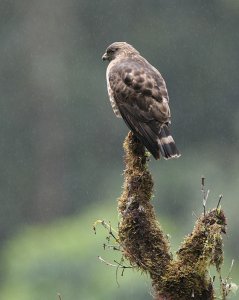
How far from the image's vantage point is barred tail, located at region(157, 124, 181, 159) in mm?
8836

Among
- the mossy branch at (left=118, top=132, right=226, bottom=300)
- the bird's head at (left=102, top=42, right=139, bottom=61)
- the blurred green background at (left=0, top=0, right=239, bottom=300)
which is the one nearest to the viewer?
the mossy branch at (left=118, top=132, right=226, bottom=300)

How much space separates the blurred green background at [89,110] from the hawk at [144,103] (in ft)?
63.4

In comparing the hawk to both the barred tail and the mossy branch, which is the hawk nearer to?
the barred tail

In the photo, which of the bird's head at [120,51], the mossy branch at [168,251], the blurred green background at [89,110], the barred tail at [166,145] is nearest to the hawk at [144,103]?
the barred tail at [166,145]

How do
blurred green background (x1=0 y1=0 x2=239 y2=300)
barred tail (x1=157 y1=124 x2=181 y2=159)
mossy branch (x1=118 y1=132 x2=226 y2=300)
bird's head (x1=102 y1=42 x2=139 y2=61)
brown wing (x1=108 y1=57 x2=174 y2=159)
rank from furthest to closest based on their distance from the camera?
blurred green background (x1=0 y1=0 x2=239 y2=300)
bird's head (x1=102 y1=42 x2=139 y2=61)
brown wing (x1=108 y1=57 x2=174 y2=159)
barred tail (x1=157 y1=124 x2=181 y2=159)
mossy branch (x1=118 y1=132 x2=226 y2=300)

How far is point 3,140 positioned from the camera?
3350 centimetres

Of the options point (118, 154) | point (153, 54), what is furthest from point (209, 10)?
point (118, 154)

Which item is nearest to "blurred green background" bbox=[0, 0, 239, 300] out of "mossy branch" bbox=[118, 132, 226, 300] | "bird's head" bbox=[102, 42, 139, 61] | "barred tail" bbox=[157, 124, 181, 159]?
"bird's head" bbox=[102, 42, 139, 61]

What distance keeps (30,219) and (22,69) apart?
418cm

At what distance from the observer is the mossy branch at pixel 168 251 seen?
745 centimetres

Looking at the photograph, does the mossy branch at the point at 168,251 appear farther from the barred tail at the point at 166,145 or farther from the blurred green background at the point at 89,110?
the blurred green background at the point at 89,110

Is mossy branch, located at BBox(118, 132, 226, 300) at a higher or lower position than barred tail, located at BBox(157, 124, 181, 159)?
lower

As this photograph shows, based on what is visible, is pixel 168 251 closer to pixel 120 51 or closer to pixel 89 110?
pixel 120 51

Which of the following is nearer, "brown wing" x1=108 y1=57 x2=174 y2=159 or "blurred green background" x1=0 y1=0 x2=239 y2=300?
"brown wing" x1=108 y1=57 x2=174 y2=159
